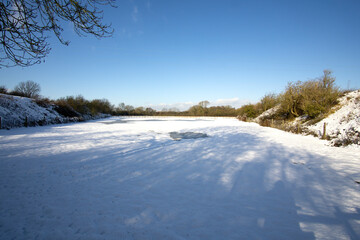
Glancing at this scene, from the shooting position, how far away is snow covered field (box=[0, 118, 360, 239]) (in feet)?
8.13

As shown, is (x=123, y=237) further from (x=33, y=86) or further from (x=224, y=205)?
(x=33, y=86)

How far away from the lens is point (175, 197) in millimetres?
3539

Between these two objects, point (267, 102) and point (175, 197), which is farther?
point (267, 102)

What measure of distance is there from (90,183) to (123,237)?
2437mm

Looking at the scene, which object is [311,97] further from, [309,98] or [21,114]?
[21,114]

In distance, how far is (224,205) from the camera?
3252 mm

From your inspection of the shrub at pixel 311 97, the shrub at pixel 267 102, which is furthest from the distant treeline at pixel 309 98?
the shrub at pixel 267 102

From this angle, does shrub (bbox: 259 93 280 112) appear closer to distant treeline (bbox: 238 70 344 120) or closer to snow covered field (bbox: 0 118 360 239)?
distant treeline (bbox: 238 70 344 120)

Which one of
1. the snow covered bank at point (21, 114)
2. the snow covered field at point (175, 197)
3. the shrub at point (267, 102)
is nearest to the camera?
the snow covered field at point (175, 197)

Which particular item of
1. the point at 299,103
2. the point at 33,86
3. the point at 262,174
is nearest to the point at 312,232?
the point at 262,174

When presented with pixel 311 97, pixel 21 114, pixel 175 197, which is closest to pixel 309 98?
pixel 311 97

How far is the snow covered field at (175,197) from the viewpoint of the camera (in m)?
2.48

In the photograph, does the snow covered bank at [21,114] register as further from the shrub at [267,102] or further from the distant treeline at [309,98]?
the shrub at [267,102]

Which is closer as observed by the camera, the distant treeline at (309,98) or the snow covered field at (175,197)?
the snow covered field at (175,197)
